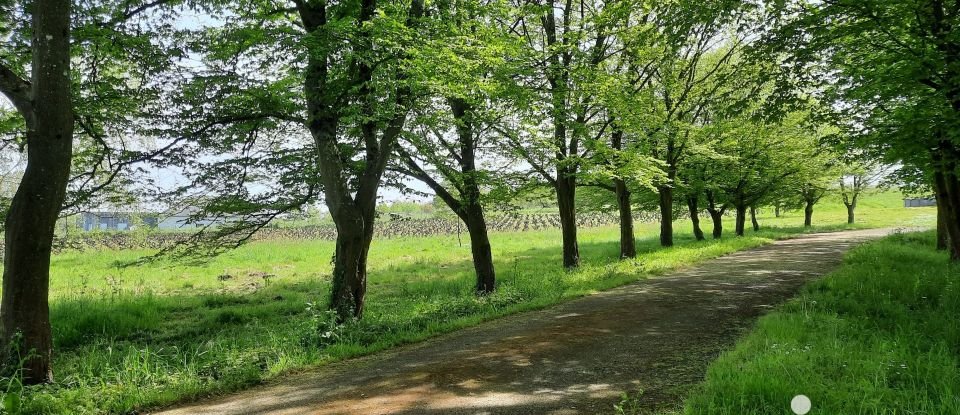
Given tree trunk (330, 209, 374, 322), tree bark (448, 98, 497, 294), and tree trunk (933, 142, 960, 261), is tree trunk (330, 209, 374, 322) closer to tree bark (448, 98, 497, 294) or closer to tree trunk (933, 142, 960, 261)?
tree bark (448, 98, 497, 294)

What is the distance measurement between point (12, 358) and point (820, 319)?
421 inches

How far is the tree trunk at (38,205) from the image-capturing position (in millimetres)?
6012

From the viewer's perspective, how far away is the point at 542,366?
20.1 ft

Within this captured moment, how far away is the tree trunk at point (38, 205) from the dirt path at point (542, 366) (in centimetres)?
241

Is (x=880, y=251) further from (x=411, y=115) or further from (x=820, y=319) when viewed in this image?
(x=411, y=115)

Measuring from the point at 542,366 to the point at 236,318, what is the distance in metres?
9.48

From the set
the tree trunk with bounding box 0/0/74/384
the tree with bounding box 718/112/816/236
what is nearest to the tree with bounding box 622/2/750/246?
the tree with bounding box 718/112/816/236

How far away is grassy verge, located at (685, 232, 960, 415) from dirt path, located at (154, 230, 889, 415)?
22.3 inches

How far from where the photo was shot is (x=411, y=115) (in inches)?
439

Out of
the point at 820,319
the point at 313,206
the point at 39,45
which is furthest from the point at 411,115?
the point at 820,319

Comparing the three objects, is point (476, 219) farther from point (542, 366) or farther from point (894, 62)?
point (894, 62)

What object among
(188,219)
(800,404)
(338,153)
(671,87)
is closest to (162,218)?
(188,219)

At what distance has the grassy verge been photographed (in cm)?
418

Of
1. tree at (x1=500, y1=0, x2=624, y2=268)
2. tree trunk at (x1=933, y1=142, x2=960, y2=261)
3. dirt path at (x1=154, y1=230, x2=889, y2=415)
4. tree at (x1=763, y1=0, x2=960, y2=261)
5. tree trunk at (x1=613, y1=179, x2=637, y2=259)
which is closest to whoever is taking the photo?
dirt path at (x1=154, y1=230, x2=889, y2=415)
